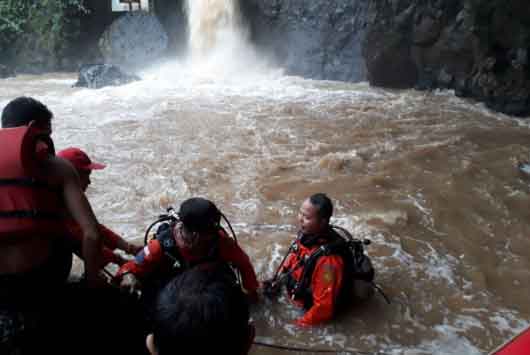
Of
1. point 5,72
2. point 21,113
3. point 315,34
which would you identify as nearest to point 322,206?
point 21,113

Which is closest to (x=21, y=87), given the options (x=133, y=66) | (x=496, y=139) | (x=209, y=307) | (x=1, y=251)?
(x=133, y=66)

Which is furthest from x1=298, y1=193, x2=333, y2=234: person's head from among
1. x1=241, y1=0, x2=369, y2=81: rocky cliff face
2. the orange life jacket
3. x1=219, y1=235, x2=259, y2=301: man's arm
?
x1=241, y1=0, x2=369, y2=81: rocky cliff face

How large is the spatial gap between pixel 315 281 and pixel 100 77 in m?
13.1

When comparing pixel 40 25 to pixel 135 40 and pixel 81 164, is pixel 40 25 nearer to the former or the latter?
pixel 135 40

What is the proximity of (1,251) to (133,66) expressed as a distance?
732 inches

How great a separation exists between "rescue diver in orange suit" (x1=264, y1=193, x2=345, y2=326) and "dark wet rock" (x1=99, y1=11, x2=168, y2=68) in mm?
17861

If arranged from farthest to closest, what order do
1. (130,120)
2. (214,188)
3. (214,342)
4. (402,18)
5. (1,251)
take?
(402,18)
(130,120)
(214,188)
(1,251)
(214,342)

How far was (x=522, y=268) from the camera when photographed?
11.5ft

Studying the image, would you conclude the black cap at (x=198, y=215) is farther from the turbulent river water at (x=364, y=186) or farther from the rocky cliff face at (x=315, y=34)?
the rocky cliff face at (x=315, y=34)

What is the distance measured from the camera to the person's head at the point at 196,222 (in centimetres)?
235

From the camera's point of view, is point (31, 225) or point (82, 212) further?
point (82, 212)

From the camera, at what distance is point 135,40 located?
1942cm

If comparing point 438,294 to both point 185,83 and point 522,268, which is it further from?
point 185,83

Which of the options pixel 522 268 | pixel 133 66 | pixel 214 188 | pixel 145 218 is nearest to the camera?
pixel 522 268
